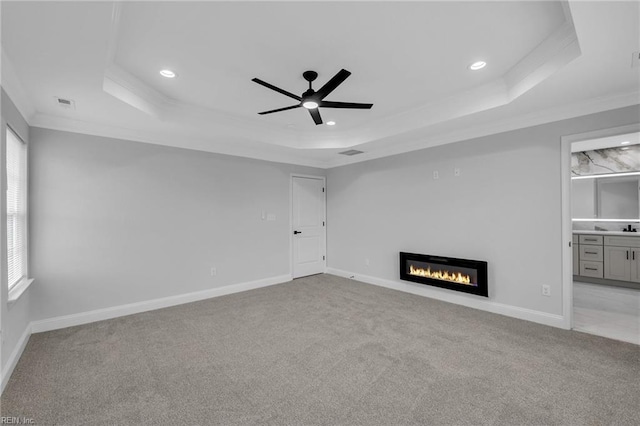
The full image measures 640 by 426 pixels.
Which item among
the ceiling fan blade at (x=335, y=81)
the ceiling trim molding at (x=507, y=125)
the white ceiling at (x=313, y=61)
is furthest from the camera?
the ceiling trim molding at (x=507, y=125)

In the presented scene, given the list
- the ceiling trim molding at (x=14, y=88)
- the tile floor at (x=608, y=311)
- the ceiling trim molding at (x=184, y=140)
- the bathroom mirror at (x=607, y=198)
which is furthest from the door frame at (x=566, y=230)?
the ceiling trim molding at (x=14, y=88)

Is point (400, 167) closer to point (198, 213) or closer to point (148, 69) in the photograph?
point (198, 213)

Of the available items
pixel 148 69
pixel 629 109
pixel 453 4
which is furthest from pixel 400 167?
pixel 148 69

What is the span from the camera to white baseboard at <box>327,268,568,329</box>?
326 centimetres

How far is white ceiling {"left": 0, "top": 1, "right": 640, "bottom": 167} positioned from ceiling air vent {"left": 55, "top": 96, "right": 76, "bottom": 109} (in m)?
0.06

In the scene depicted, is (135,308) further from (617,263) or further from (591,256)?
(617,263)

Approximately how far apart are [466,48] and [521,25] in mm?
391

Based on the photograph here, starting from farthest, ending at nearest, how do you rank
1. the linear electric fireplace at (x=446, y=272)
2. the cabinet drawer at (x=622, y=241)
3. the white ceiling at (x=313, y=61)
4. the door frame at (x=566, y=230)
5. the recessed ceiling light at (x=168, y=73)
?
the cabinet drawer at (x=622, y=241)
the linear electric fireplace at (x=446, y=272)
the door frame at (x=566, y=230)
the recessed ceiling light at (x=168, y=73)
the white ceiling at (x=313, y=61)

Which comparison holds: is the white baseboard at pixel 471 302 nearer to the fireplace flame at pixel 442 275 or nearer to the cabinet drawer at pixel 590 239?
the fireplace flame at pixel 442 275

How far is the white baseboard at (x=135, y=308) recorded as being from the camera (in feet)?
10.5

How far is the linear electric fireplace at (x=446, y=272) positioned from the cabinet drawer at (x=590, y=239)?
114 inches

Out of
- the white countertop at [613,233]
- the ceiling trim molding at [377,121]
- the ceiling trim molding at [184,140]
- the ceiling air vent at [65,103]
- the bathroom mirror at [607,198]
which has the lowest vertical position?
the white countertop at [613,233]

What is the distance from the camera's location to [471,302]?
3.90m

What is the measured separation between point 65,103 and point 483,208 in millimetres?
4990
